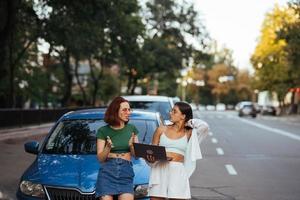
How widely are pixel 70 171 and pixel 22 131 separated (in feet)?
56.0

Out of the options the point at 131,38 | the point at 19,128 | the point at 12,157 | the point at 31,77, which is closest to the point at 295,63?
the point at 131,38

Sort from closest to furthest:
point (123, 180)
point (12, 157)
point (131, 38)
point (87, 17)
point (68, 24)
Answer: point (123, 180)
point (12, 157)
point (87, 17)
point (68, 24)
point (131, 38)

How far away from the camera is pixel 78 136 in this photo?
7500mm

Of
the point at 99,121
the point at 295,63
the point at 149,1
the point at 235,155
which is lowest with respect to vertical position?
the point at 235,155

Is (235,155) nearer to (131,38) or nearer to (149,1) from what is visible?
(131,38)

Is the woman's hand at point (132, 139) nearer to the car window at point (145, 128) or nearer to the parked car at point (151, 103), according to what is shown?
the car window at point (145, 128)

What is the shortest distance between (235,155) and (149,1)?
3636 cm

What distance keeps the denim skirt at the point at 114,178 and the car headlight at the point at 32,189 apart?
1106 millimetres

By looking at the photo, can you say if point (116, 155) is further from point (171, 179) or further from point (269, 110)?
point (269, 110)

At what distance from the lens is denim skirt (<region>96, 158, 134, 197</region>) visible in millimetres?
5246

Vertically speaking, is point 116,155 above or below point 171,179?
above

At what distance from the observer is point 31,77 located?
134ft

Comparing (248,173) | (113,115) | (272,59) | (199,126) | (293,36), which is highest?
(272,59)

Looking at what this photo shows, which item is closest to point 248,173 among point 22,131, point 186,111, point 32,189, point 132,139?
point 32,189
